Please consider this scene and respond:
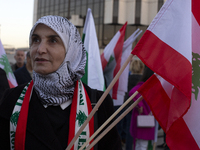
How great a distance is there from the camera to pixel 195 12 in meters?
2.08

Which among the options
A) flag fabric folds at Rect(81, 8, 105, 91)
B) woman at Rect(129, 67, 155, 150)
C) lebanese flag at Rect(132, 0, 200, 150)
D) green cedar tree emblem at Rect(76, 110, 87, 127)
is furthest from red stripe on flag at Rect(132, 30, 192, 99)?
woman at Rect(129, 67, 155, 150)

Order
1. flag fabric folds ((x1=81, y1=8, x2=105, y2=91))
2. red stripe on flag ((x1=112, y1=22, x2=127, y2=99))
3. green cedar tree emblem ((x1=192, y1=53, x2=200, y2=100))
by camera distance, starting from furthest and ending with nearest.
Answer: red stripe on flag ((x1=112, y1=22, x2=127, y2=99)), flag fabric folds ((x1=81, y1=8, x2=105, y2=91)), green cedar tree emblem ((x1=192, y1=53, x2=200, y2=100))

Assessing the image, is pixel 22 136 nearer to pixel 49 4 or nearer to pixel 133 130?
pixel 133 130

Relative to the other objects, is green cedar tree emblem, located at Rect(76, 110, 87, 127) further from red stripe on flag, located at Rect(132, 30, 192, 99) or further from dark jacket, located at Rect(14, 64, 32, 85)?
dark jacket, located at Rect(14, 64, 32, 85)

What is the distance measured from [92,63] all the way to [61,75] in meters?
2.11

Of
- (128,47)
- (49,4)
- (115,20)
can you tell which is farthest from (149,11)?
(128,47)

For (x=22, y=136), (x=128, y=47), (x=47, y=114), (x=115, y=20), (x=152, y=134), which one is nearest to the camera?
(x=22, y=136)

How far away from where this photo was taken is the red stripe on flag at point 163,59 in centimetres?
184

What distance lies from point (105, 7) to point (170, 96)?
92.8 ft

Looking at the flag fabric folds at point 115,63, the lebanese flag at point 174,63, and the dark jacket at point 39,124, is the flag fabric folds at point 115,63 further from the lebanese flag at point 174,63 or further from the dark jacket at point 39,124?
the dark jacket at point 39,124

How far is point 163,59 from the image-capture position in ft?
6.31

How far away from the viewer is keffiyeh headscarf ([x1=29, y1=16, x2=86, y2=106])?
1.92 meters

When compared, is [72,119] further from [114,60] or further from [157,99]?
[114,60]

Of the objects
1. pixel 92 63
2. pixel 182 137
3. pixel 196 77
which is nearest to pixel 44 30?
pixel 196 77
